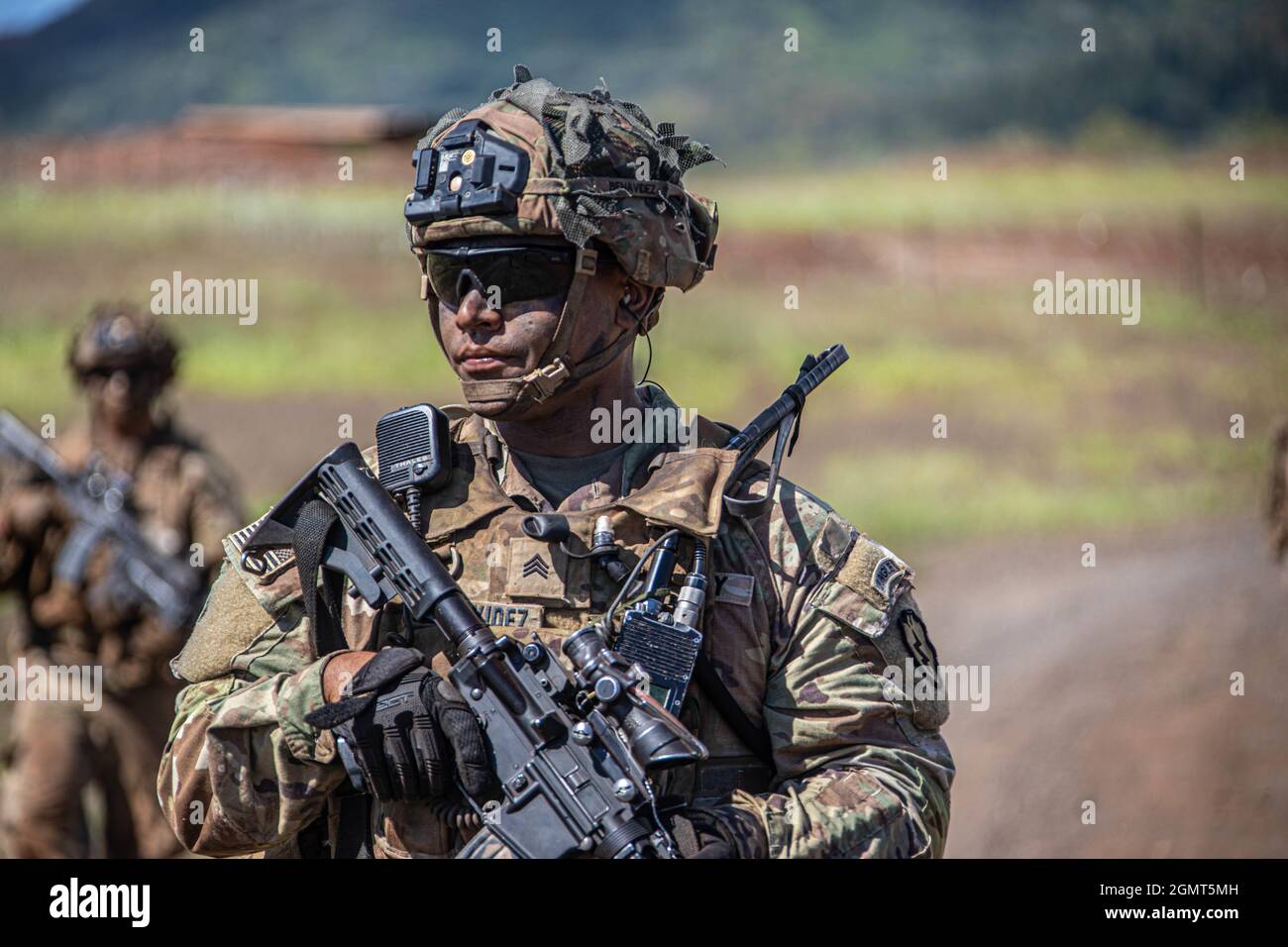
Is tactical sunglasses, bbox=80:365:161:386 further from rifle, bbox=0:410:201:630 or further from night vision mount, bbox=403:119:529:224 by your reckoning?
night vision mount, bbox=403:119:529:224

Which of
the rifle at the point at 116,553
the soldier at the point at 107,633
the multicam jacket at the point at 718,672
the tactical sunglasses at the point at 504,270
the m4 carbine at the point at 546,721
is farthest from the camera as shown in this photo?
the rifle at the point at 116,553

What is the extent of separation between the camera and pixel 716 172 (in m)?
32.7

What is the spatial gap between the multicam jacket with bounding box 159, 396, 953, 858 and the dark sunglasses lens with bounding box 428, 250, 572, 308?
440mm

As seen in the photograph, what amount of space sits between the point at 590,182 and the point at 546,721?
1.21 metres

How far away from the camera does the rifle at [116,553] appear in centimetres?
1034

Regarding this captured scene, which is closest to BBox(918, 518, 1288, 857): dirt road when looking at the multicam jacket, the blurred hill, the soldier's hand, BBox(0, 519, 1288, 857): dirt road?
BBox(0, 519, 1288, 857): dirt road

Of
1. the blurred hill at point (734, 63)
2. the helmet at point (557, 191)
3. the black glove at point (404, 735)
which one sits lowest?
the black glove at point (404, 735)

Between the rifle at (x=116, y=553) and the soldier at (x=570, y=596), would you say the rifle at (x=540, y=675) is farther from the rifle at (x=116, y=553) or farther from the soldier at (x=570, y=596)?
the rifle at (x=116, y=553)

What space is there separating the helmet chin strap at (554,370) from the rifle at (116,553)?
640 cm

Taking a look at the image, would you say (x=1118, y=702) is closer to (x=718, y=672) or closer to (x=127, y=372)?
(x=127, y=372)

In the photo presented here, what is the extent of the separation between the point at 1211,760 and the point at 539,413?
974 centimetres

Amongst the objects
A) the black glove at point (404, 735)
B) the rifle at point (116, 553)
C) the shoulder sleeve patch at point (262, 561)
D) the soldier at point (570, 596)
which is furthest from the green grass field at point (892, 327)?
the black glove at point (404, 735)
